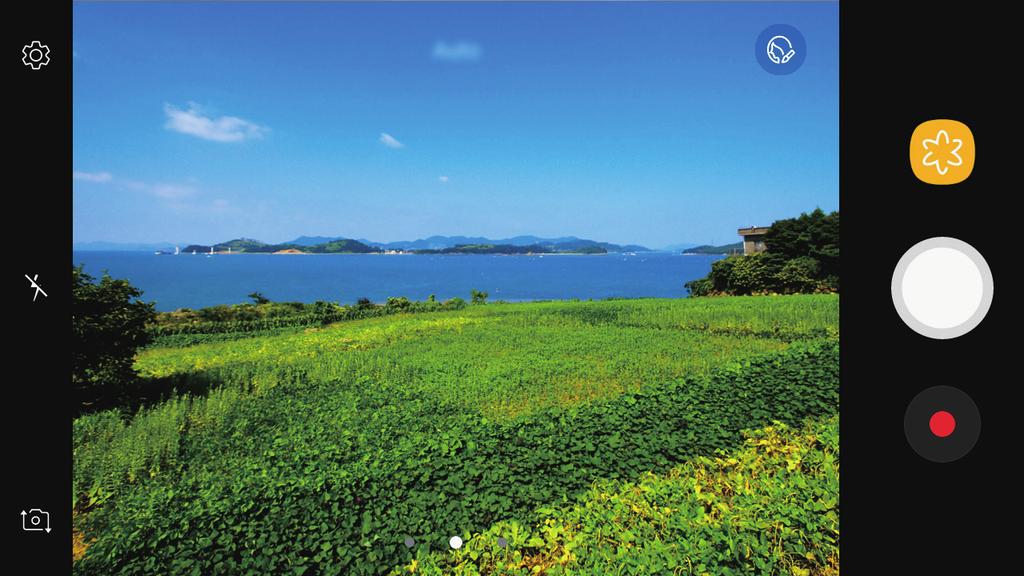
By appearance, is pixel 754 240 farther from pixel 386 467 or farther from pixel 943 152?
pixel 943 152

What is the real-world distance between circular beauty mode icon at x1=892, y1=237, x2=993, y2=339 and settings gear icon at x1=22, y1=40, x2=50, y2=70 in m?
2.18

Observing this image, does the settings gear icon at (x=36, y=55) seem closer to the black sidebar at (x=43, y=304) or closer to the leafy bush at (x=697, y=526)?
the black sidebar at (x=43, y=304)

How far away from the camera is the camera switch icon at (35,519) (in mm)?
Answer: 1312

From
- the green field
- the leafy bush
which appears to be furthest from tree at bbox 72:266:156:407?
the leafy bush

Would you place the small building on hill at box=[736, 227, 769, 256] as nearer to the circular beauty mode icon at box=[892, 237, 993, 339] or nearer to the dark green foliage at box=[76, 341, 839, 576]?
the dark green foliage at box=[76, 341, 839, 576]

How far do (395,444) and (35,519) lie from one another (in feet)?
20.3

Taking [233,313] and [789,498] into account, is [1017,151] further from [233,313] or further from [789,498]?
[233,313]

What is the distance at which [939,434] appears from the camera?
95 cm

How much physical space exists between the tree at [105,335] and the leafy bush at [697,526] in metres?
7.67

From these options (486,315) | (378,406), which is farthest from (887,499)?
(486,315)

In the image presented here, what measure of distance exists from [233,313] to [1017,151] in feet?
98.3

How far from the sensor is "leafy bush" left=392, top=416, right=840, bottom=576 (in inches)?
150

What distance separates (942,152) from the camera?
3.14ft

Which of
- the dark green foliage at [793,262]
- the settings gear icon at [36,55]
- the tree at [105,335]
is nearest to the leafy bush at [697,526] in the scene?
the settings gear icon at [36,55]
